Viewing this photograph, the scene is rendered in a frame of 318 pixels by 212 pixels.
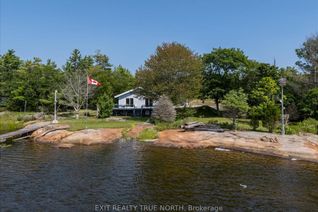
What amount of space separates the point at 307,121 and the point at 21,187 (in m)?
33.3

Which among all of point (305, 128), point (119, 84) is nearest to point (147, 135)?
point (305, 128)

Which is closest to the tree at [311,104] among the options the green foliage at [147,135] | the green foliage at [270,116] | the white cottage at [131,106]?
the green foliage at [270,116]

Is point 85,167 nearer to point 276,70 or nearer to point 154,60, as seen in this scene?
point 154,60

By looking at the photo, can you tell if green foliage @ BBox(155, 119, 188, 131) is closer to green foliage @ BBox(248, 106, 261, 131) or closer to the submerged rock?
the submerged rock

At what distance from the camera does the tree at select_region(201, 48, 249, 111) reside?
5431 centimetres

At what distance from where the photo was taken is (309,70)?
47.2 meters

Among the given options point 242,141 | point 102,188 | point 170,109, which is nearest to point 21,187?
point 102,188

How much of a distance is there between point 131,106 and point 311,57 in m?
31.1

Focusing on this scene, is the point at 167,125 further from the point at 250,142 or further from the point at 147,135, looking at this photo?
the point at 250,142

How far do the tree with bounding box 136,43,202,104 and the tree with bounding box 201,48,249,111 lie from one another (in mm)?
7092

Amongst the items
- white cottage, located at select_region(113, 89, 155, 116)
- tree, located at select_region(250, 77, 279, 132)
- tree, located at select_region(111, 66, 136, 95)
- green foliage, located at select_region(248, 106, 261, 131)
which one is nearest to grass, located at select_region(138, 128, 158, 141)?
green foliage, located at select_region(248, 106, 261, 131)

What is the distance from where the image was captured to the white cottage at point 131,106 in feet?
193

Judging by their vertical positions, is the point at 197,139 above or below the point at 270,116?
below

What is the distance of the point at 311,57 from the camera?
47125mm
